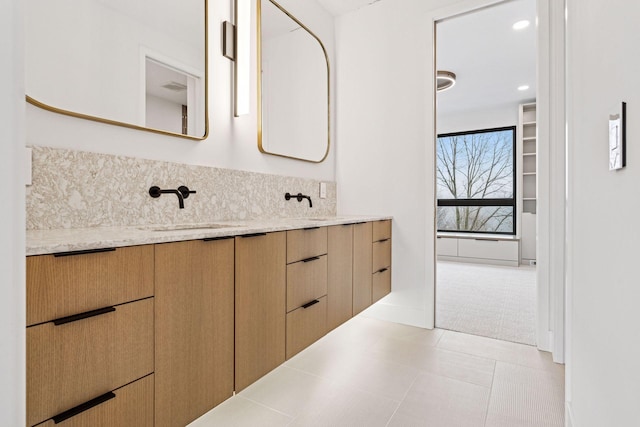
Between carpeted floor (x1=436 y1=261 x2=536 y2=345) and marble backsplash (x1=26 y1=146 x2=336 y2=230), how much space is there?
73.7 inches

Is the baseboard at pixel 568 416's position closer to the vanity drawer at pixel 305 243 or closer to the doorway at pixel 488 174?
the doorway at pixel 488 174

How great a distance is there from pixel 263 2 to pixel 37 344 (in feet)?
7.43

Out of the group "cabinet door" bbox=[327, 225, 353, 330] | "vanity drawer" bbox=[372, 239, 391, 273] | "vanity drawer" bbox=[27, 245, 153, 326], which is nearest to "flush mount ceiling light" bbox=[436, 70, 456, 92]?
"vanity drawer" bbox=[372, 239, 391, 273]

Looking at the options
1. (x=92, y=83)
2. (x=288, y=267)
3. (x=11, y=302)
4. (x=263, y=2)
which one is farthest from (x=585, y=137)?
(x=263, y=2)

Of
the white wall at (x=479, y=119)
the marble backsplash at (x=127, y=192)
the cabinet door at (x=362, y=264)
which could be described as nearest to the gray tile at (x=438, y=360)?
the cabinet door at (x=362, y=264)

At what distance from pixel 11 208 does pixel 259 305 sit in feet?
3.42

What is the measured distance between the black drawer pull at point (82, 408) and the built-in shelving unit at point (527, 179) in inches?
228

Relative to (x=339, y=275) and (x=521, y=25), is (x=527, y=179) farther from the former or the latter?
(x=339, y=275)

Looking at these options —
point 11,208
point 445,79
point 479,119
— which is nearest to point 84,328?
point 11,208

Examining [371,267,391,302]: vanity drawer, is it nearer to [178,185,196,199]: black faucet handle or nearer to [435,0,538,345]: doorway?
[435,0,538,345]: doorway

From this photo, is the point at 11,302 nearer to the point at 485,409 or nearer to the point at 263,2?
the point at 485,409

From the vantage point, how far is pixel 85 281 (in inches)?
33.6

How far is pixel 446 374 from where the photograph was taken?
1.88 meters

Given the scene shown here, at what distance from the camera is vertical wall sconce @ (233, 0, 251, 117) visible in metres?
1.99
